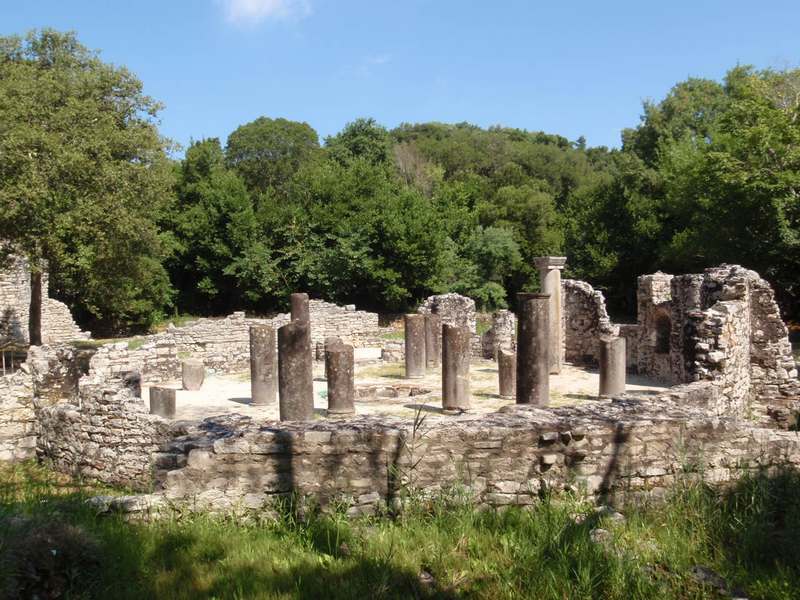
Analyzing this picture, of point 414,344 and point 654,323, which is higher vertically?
point 654,323

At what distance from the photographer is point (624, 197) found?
41156 millimetres

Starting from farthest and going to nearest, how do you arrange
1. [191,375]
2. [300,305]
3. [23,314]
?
[23,314] → [300,305] → [191,375]

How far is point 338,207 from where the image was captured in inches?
1582

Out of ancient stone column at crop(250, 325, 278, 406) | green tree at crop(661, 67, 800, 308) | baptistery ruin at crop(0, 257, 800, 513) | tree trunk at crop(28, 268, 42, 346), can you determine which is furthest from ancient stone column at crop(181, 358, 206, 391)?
green tree at crop(661, 67, 800, 308)

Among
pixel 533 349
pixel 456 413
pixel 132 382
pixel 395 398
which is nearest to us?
pixel 132 382

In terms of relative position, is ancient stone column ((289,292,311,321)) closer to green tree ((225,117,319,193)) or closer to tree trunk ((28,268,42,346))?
tree trunk ((28,268,42,346))

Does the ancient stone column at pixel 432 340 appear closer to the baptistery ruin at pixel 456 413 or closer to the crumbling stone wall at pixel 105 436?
the baptistery ruin at pixel 456 413

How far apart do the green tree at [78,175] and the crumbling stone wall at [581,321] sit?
1472 centimetres

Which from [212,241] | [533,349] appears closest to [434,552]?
[533,349]

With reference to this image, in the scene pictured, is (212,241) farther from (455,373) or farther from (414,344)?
(455,373)

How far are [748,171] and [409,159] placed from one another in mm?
35829

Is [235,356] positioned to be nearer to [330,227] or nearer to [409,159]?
[330,227]

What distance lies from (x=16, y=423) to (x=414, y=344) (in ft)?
34.9

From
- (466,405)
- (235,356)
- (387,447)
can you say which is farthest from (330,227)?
(387,447)
